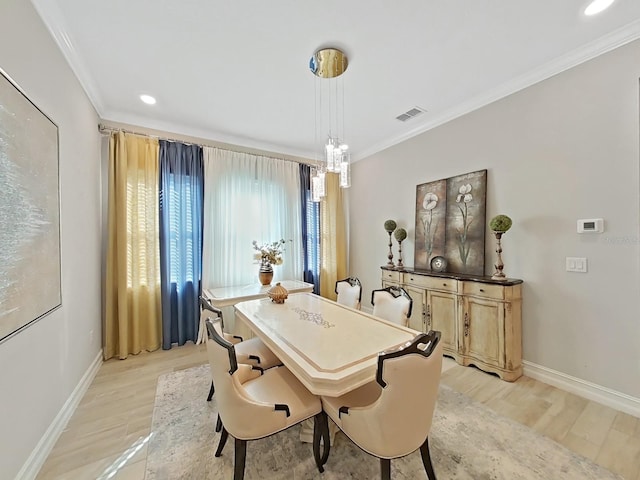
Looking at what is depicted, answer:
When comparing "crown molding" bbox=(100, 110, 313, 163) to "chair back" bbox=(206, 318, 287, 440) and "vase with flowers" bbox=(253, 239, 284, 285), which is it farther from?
"chair back" bbox=(206, 318, 287, 440)

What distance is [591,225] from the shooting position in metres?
2.12

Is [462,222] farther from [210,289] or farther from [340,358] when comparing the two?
[210,289]

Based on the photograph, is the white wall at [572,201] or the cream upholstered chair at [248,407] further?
the white wall at [572,201]

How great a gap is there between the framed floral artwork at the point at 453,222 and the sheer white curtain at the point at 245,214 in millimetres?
1946

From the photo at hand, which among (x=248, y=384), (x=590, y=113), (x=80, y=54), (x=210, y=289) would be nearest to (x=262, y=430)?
(x=248, y=384)

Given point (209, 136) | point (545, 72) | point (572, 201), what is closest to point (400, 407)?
point (572, 201)

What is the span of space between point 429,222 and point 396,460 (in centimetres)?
263

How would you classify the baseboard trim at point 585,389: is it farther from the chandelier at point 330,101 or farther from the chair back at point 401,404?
the chandelier at point 330,101

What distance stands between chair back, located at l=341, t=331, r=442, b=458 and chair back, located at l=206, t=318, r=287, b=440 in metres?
0.42

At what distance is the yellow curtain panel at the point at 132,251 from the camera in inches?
115

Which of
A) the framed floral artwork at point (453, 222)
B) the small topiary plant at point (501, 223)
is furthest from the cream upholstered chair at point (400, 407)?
the framed floral artwork at point (453, 222)

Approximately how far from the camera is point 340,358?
1.35m

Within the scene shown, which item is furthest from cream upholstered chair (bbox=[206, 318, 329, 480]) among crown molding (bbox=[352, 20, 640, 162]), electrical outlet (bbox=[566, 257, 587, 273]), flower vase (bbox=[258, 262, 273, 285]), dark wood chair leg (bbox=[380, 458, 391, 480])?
crown molding (bbox=[352, 20, 640, 162])

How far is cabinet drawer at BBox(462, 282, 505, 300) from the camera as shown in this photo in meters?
2.43
